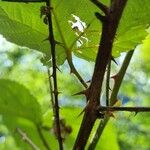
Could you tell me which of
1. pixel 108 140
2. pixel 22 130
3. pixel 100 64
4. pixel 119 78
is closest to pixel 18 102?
pixel 22 130

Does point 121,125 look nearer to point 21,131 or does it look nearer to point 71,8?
point 21,131

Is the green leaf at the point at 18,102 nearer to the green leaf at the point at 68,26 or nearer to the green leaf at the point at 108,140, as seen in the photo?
the green leaf at the point at 108,140

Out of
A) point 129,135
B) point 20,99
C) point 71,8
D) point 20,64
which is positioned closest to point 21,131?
point 20,99

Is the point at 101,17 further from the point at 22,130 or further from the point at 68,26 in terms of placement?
the point at 22,130

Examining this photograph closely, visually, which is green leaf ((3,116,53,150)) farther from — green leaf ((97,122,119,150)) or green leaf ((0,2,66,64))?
green leaf ((0,2,66,64))

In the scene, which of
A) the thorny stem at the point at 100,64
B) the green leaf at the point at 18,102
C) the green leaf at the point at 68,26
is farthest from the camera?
the green leaf at the point at 18,102

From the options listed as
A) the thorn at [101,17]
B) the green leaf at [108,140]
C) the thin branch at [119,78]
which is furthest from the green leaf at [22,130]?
the thorn at [101,17]

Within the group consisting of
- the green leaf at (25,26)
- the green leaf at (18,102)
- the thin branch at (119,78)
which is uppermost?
the green leaf at (25,26)
